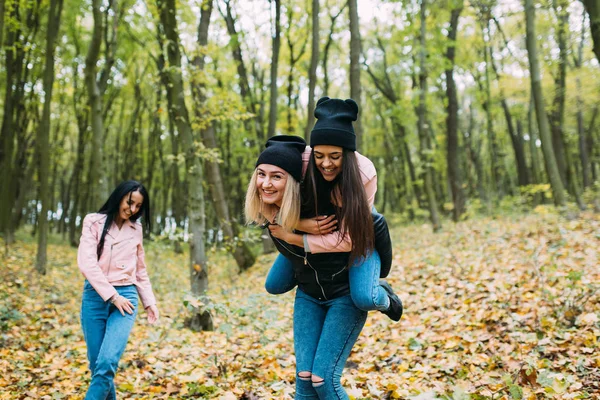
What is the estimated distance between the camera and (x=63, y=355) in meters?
6.08

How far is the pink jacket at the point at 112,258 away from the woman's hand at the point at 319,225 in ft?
6.74

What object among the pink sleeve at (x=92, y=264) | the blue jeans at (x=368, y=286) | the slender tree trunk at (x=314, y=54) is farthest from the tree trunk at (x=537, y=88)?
the pink sleeve at (x=92, y=264)

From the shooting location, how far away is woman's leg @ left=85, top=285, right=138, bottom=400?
3.51 meters

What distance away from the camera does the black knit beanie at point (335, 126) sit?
2.60 m

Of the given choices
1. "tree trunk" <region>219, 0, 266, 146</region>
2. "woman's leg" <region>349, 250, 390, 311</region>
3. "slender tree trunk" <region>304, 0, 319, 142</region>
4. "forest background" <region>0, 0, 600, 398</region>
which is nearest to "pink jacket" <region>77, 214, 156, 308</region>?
"forest background" <region>0, 0, 600, 398</region>

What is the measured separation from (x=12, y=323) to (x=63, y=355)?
182 centimetres

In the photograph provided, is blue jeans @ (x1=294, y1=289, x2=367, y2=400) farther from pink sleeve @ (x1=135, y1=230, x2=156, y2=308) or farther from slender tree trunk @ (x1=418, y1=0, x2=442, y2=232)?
slender tree trunk @ (x1=418, y1=0, x2=442, y2=232)

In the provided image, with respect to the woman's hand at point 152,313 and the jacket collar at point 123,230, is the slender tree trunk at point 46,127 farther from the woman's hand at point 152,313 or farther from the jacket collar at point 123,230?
the woman's hand at point 152,313

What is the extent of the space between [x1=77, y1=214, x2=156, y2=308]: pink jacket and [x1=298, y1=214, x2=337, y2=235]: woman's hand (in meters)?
2.06

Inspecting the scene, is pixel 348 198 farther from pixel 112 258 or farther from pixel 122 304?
pixel 112 258

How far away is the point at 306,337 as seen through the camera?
285cm

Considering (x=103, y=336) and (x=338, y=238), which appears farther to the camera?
(x=103, y=336)

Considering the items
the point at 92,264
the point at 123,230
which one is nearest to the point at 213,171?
the point at 123,230

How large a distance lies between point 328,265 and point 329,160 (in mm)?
680
